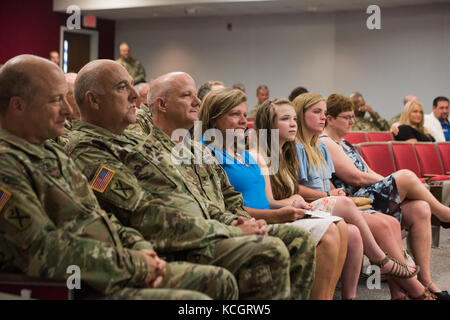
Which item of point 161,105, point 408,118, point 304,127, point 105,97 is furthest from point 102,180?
point 408,118

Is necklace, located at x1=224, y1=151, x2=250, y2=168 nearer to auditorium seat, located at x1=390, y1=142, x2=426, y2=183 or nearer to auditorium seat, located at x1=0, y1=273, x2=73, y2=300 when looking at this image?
auditorium seat, located at x1=0, y1=273, x2=73, y2=300

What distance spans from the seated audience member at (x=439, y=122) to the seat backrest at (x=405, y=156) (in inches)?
101

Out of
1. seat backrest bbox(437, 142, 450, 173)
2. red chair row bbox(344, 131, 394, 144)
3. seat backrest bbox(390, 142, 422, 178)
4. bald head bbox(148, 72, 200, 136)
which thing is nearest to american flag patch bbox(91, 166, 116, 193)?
bald head bbox(148, 72, 200, 136)

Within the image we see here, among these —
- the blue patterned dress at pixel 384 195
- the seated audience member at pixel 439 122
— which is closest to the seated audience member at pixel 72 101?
the blue patterned dress at pixel 384 195

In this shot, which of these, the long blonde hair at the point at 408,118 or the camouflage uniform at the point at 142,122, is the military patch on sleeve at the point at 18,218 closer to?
the camouflage uniform at the point at 142,122

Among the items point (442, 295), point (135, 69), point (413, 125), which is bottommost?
point (442, 295)

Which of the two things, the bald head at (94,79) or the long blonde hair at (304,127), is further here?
the long blonde hair at (304,127)

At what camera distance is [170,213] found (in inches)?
80.5

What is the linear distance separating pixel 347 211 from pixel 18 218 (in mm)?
1803

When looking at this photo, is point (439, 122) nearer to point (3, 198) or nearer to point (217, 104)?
point (217, 104)

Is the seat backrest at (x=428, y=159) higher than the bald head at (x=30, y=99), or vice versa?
the bald head at (x=30, y=99)

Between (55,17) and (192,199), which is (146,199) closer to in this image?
(192,199)

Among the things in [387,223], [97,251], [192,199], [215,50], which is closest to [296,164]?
[387,223]

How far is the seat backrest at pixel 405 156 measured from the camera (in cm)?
520
